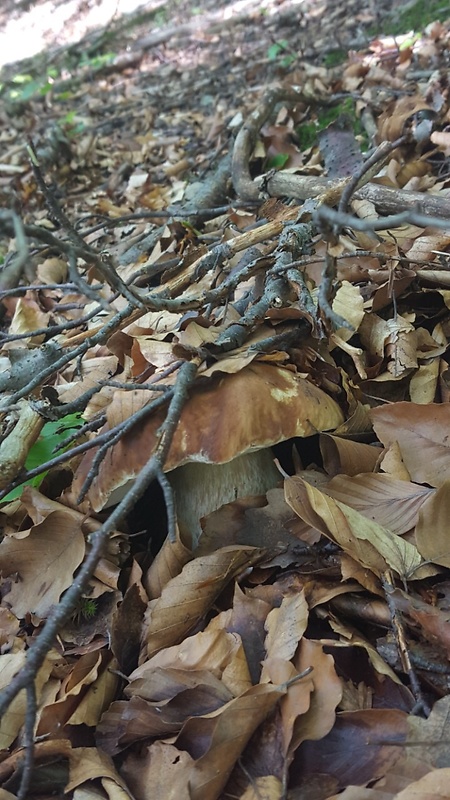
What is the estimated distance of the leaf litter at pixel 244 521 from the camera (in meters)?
1.11

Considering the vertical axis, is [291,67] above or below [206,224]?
above

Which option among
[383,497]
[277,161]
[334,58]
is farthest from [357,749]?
[334,58]

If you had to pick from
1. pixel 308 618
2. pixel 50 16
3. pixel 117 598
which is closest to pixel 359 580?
pixel 308 618

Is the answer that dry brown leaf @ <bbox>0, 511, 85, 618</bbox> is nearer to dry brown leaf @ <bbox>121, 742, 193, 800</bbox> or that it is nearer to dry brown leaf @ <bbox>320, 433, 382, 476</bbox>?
dry brown leaf @ <bbox>121, 742, 193, 800</bbox>

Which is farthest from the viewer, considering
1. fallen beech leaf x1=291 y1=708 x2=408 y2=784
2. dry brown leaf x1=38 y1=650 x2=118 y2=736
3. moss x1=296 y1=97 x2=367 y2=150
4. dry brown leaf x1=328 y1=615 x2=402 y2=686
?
moss x1=296 y1=97 x2=367 y2=150

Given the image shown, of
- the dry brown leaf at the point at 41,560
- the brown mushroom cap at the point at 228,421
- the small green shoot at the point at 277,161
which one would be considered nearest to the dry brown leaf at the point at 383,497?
the brown mushroom cap at the point at 228,421

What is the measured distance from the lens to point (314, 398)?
1514mm

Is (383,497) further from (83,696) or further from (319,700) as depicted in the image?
(83,696)

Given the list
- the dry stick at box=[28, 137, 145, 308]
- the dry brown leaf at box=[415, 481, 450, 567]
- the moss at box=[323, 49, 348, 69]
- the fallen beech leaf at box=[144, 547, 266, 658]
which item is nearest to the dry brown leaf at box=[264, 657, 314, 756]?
the fallen beech leaf at box=[144, 547, 266, 658]

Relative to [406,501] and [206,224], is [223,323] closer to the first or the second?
[406,501]

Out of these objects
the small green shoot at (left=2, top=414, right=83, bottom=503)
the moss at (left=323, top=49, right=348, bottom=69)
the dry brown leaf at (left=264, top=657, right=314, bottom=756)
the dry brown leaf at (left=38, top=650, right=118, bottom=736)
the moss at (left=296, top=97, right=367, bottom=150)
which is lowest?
the dry brown leaf at (left=38, top=650, right=118, bottom=736)

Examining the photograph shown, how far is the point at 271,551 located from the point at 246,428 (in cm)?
37

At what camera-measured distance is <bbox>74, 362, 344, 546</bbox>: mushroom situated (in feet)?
4.58

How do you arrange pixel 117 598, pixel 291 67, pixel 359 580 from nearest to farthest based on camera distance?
pixel 359 580 < pixel 117 598 < pixel 291 67
